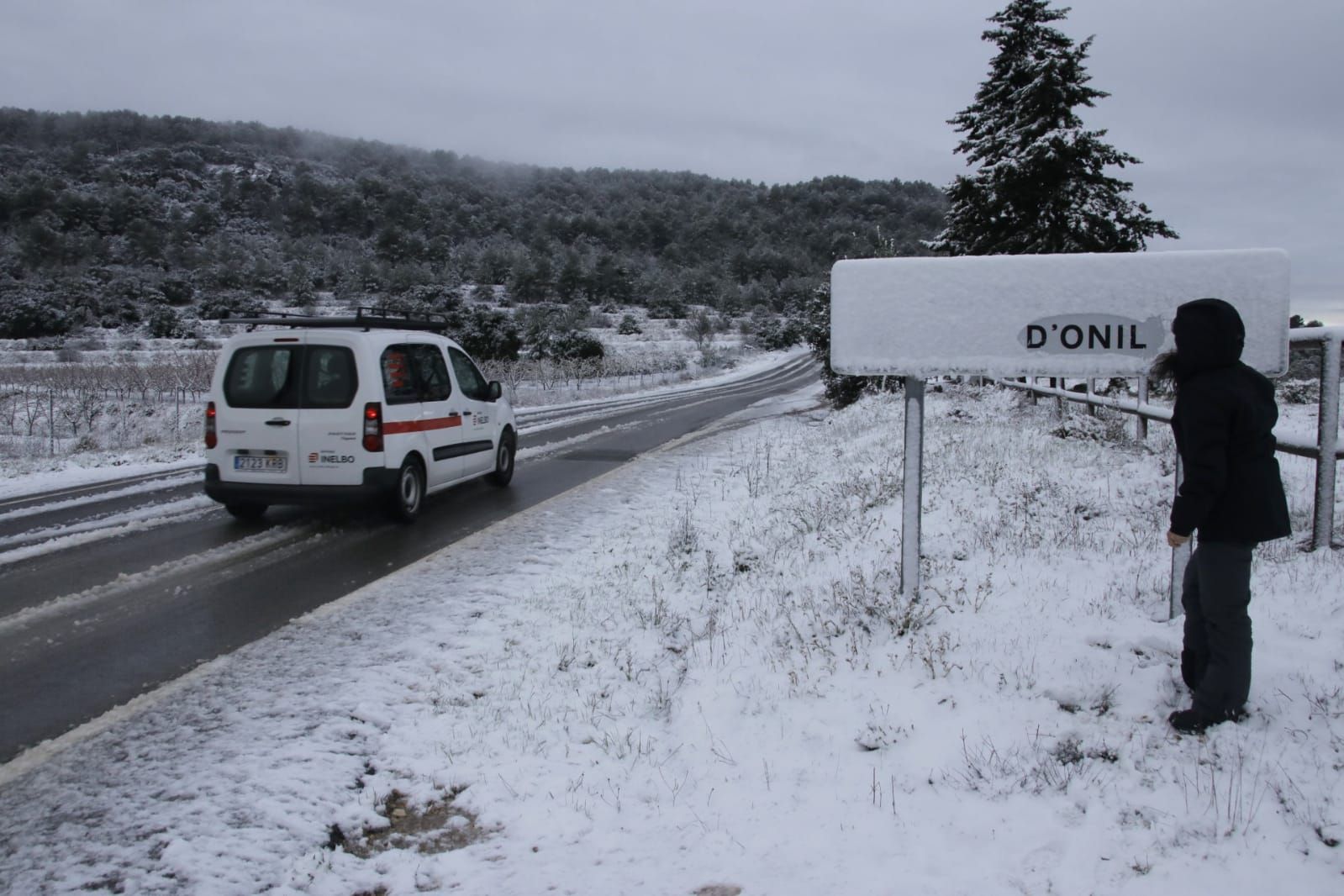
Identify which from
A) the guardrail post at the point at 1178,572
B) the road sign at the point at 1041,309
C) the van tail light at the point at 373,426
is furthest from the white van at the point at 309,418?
the guardrail post at the point at 1178,572

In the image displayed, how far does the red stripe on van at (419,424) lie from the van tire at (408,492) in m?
0.30

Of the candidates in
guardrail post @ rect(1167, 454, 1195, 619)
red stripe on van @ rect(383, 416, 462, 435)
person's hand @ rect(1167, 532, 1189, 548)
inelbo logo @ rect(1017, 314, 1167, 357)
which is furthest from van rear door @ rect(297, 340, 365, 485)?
person's hand @ rect(1167, 532, 1189, 548)

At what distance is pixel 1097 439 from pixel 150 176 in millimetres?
120747

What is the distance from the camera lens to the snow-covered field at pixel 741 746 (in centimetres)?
273

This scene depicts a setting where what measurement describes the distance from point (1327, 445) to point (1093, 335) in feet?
7.36

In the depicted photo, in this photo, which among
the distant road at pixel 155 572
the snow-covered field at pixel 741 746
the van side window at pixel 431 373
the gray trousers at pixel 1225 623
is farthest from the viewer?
the van side window at pixel 431 373

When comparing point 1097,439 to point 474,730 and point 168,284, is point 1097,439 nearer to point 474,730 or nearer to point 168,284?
point 474,730

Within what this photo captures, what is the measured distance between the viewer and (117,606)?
17.9 ft

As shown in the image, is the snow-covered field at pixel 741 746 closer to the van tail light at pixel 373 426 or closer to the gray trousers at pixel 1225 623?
the gray trousers at pixel 1225 623

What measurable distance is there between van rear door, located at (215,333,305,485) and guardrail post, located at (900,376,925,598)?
18.4ft

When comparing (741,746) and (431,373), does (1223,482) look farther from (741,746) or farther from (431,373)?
(431,373)

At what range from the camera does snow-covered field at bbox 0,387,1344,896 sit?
2.73 metres

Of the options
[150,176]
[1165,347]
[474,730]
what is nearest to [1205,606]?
[1165,347]

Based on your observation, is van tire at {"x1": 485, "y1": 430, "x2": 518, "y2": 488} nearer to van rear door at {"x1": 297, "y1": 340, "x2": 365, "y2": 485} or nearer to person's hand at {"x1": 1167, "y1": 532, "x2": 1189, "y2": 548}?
van rear door at {"x1": 297, "y1": 340, "x2": 365, "y2": 485}
